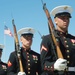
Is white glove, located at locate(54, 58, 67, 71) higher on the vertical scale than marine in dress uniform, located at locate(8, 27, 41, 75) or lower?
lower

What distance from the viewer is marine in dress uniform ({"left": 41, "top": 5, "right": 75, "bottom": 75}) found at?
26.5 feet

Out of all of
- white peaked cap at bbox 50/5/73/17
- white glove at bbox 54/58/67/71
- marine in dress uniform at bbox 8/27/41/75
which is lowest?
white glove at bbox 54/58/67/71

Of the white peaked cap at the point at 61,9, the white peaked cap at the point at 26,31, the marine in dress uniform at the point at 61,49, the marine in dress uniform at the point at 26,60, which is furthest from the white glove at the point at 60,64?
the white peaked cap at the point at 26,31

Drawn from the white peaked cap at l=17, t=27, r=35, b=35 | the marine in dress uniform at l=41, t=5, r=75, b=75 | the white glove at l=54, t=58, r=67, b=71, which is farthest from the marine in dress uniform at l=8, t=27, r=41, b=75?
the white glove at l=54, t=58, r=67, b=71

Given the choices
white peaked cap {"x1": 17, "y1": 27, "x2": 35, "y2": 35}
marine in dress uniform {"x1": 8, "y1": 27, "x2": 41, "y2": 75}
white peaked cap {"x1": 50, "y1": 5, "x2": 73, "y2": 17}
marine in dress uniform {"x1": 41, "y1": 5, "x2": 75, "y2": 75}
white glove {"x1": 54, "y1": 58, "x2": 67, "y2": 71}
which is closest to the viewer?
white glove {"x1": 54, "y1": 58, "x2": 67, "y2": 71}

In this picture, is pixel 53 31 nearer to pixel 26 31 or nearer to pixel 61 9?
pixel 61 9

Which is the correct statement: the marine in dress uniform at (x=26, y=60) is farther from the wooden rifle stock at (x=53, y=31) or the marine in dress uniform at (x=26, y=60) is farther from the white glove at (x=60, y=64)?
the white glove at (x=60, y=64)

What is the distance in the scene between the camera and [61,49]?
848cm

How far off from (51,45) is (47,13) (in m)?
1.14

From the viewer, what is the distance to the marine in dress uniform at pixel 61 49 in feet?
26.5

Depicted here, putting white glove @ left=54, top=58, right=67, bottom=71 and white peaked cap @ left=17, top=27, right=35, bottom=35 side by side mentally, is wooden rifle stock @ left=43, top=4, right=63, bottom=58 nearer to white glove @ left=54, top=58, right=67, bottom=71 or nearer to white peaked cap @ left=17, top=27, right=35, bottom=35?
white glove @ left=54, top=58, right=67, bottom=71

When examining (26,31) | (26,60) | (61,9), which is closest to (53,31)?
(61,9)

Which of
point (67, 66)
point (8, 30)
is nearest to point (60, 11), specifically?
point (67, 66)

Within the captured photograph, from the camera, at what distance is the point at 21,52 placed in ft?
38.3
